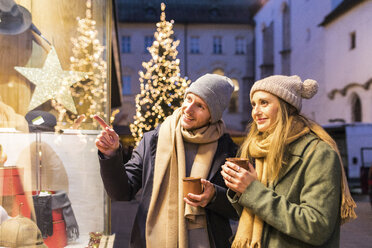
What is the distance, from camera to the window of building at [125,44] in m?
35.3

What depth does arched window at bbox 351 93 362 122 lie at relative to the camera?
21.6 m

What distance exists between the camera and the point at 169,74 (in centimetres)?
1188

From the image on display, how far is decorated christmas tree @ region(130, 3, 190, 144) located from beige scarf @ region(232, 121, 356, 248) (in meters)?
9.21

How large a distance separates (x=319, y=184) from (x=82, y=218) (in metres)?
2.46

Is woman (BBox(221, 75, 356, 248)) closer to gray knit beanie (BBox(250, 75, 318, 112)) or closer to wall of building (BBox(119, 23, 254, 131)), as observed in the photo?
gray knit beanie (BBox(250, 75, 318, 112))

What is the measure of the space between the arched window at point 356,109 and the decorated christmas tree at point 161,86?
506 inches

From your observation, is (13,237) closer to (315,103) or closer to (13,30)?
(13,30)

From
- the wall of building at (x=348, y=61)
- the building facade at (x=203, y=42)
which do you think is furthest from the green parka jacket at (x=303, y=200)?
the building facade at (x=203, y=42)

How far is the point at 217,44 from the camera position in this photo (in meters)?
37.0

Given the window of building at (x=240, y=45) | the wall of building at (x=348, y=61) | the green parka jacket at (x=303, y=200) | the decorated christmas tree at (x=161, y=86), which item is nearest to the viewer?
the green parka jacket at (x=303, y=200)

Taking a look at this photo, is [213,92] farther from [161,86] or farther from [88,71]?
[161,86]

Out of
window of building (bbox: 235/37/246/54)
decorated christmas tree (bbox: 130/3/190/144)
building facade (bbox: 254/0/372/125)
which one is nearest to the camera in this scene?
decorated christmas tree (bbox: 130/3/190/144)

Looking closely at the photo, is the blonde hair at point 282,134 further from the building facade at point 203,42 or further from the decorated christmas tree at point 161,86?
the building facade at point 203,42

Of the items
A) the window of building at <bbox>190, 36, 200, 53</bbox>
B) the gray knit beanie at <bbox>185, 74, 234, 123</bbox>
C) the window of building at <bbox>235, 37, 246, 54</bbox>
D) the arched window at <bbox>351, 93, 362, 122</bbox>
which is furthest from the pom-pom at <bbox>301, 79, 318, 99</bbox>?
the window of building at <bbox>235, 37, 246, 54</bbox>
